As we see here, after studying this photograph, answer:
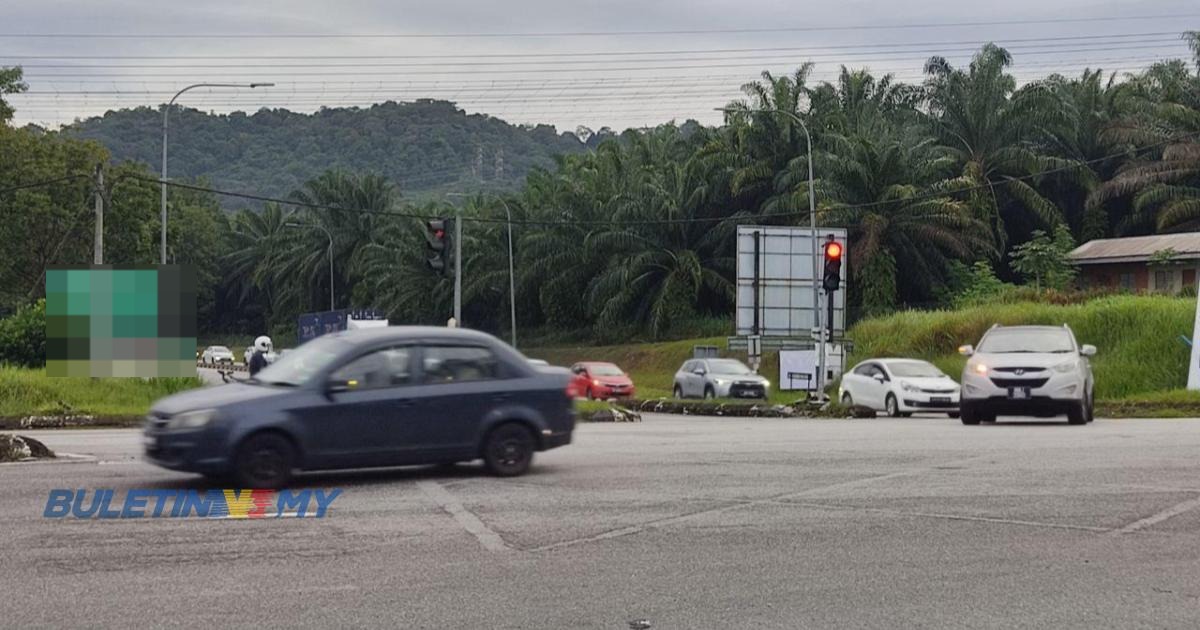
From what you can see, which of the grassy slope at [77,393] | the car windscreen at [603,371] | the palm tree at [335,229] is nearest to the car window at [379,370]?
the grassy slope at [77,393]

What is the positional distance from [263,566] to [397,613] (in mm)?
1593

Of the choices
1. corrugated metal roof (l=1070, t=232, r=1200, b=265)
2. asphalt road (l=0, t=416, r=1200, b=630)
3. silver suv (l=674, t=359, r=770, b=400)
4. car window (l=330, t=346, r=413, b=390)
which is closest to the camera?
asphalt road (l=0, t=416, r=1200, b=630)

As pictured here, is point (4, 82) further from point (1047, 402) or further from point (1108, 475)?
point (1108, 475)

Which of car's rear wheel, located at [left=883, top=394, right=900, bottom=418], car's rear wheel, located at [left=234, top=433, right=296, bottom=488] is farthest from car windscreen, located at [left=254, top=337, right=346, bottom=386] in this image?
car's rear wheel, located at [left=883, top=394, right=900, bottom=418]

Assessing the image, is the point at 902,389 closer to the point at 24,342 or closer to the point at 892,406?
the point at 892,406

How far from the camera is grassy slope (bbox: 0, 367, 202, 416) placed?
87.6 ft

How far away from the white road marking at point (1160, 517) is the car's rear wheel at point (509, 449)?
5.47m

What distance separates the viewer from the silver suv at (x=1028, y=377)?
22.5m

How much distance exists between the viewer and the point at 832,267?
98.6 ft

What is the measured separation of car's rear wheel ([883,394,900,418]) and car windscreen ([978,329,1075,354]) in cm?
698

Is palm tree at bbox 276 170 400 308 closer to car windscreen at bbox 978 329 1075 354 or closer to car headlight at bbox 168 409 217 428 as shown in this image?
car windscreen at bbox 978 329 1075 354

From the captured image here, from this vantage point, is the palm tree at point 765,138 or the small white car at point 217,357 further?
the small white car at point 217,357

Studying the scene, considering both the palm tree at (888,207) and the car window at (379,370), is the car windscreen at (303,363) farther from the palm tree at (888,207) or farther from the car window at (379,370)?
the palm tree at (888,207)

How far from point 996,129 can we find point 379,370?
5180cm
